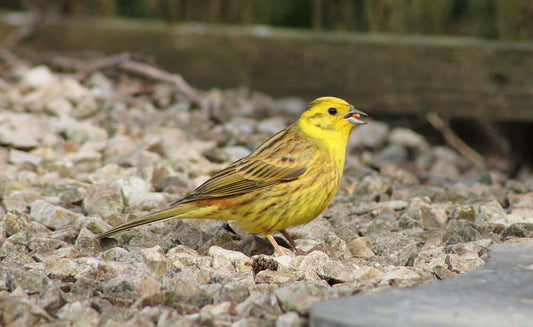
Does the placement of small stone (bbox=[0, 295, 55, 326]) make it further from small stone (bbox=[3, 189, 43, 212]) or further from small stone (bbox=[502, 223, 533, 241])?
small stone (bbox=[502, 223, 533, 241])

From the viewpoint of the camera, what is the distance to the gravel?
2.75 meters

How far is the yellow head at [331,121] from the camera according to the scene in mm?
4246

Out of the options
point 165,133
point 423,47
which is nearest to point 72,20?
point 165,133

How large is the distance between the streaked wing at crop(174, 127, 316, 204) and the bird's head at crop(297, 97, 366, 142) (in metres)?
0.17

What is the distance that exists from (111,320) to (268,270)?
2.81 feet

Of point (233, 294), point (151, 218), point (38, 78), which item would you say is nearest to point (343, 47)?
point (38, 78)

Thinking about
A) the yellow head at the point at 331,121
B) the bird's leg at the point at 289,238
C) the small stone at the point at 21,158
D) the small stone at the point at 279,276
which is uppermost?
the yellow head at the point at 331,121

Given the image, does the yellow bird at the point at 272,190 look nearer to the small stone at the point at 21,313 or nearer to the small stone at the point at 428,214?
the small stone at the point at 428,214

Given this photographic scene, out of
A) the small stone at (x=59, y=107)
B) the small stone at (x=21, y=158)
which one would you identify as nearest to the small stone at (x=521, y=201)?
the small stone at (x=21, y=158)

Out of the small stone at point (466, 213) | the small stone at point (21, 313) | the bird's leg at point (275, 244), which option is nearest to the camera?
the small stone at point (21, 313)

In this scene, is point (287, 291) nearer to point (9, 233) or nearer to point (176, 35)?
point (9, 233)

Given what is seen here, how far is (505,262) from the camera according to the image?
292cm

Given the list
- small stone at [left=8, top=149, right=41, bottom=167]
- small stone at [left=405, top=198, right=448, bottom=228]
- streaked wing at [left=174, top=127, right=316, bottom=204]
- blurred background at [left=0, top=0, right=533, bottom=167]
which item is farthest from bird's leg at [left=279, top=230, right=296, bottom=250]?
blurred background at [left=0, top=0, right=533, bottom=167]

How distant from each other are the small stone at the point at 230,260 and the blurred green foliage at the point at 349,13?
367 cm
